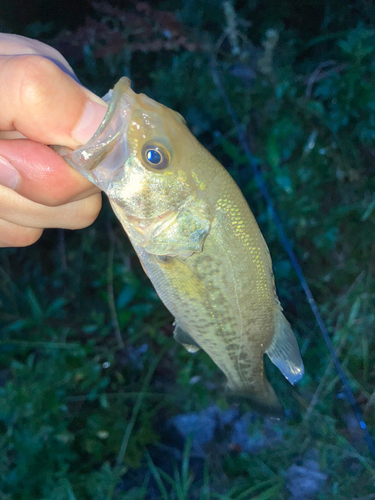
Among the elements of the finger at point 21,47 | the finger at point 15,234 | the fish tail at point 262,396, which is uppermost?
the finger at point 21,47

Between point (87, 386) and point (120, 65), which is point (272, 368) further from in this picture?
point (120, 65)

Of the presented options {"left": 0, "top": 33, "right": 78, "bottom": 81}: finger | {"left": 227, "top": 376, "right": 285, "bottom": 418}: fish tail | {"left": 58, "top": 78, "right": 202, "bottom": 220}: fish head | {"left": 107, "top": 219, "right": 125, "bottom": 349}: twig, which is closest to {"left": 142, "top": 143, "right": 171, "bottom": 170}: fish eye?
{"left": 58, "top": 78, "right": 202, "bottom": 220}: fish head

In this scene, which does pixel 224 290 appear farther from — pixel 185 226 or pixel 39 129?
pixel 39 129

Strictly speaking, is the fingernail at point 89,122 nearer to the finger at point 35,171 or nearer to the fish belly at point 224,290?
the finger at point 35,171

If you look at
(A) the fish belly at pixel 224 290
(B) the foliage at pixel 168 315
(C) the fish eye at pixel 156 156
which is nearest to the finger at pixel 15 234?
(A) the fish belly at pixel 224 290

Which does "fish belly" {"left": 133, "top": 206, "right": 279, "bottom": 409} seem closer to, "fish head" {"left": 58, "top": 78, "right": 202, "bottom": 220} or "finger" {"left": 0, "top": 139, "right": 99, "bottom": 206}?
"fish head" {"left": 58, "top": 78, "right": 202, "bottom": 220}

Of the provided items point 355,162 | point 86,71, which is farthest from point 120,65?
point 355,162
